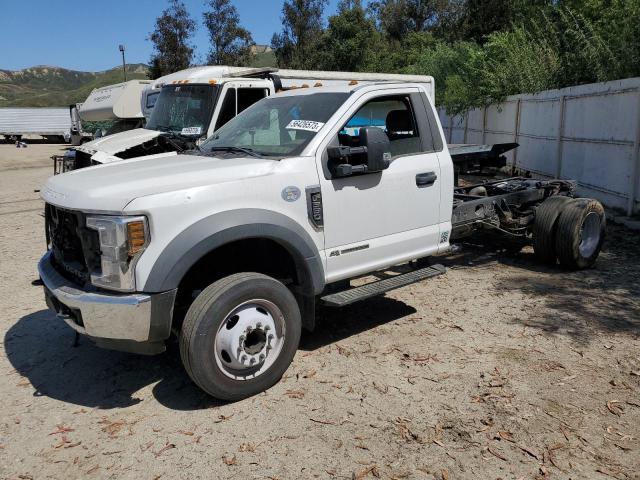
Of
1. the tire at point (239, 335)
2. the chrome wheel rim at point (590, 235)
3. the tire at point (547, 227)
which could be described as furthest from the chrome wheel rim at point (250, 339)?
the chrome wheel rim at point (590, 235)

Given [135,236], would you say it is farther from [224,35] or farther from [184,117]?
[224,35]

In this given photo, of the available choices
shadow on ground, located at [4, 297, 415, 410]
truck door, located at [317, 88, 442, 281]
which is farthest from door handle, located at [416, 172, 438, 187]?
shadow on ground, located at [4, 297, 415, 410]

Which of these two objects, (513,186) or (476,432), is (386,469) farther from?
(513,186)

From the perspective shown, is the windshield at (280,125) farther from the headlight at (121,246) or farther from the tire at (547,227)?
the tire at (547,227)

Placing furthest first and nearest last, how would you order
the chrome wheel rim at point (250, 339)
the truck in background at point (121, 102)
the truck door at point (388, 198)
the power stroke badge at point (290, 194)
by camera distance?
the truck in background at point (121, 102)
the truck door at point (388, 198)
the power stroke badge at point (290, 194)
the chrome wheel rim at point (250, 339)

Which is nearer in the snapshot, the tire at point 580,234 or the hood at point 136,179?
the hood at point 136,179

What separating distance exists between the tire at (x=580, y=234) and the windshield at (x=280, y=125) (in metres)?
3.34

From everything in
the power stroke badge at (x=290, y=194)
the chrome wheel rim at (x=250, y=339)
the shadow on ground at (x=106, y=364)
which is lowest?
the shadow on ground at (x=106, y=364)

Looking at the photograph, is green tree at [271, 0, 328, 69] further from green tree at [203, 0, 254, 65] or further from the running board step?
the running board step

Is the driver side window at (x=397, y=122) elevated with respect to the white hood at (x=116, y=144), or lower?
elevated

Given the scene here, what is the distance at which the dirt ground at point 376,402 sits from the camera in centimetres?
322

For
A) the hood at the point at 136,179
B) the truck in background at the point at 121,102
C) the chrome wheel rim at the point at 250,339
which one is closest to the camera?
the hood at the point at 136,179

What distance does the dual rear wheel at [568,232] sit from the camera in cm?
645

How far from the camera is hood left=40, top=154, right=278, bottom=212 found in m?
3.51
